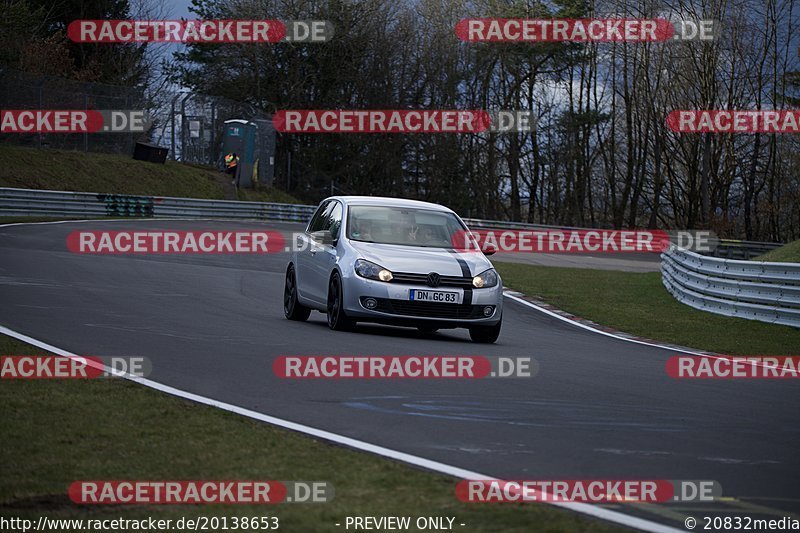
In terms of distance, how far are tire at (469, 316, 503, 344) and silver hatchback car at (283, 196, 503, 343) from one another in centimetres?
1

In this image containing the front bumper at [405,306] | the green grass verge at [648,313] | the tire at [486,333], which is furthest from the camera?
the green grass verge at [648,313]

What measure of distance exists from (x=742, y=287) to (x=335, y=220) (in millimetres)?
8600

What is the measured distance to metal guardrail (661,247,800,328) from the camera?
18906 mm

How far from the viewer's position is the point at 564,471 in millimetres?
6160

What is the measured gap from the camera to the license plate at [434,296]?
528 inches

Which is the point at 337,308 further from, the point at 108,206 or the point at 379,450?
the point at 108,206

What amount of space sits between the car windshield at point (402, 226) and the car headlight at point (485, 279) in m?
0.85

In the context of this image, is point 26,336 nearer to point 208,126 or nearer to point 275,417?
point 275,417

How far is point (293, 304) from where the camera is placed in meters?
15.6

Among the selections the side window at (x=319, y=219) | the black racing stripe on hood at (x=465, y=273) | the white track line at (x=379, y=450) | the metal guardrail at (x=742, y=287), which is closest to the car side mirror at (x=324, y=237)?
the side window at (x=319, y=219)

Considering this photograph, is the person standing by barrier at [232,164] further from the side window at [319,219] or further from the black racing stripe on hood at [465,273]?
the black racing stripe on hood at [465,273]

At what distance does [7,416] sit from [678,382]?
5961mm

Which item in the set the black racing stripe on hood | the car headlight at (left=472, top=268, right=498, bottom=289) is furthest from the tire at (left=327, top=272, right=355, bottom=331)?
the car headlight at (left=472, top=268, right=498, bottom=289)

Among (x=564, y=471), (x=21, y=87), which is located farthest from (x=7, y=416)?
(x=21, y=87)
